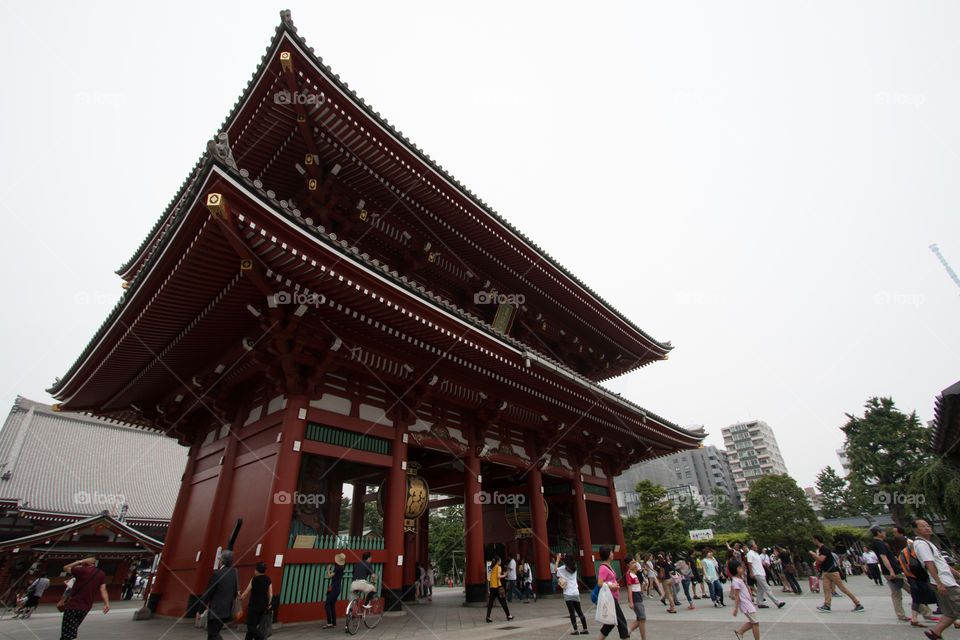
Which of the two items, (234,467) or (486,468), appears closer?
(234,467)

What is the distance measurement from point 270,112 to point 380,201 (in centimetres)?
346

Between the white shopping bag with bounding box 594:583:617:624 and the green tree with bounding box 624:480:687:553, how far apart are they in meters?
30.6

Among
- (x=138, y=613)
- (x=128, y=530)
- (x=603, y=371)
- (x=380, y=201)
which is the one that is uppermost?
(x=380, y=201)

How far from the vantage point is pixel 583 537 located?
1612cm

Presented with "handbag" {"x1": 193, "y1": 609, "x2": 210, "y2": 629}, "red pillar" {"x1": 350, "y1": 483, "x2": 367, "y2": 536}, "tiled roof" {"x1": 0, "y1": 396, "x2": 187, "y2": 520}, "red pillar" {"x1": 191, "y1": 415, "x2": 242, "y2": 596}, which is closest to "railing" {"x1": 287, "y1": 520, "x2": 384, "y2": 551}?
"red pillar" {"x1": 191, "y1": 415, "x2": 242, "y2": 596}

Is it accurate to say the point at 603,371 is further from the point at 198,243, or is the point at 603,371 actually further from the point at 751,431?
the point at 751,431

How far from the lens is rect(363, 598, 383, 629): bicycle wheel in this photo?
30.3 feet

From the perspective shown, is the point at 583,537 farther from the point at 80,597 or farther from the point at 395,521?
the point at 80,597

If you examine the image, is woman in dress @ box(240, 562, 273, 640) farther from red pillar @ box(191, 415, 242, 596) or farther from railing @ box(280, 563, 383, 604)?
red pillar @ box(191, 415, 242, 596)

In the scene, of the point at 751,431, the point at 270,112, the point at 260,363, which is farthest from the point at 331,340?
the point at 751,431

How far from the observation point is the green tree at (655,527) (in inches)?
1314

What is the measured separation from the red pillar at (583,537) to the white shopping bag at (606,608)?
31.6 feet

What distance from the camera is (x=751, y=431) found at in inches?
4090

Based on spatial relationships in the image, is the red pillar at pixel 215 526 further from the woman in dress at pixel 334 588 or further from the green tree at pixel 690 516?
the green tree at pixel 690 516
